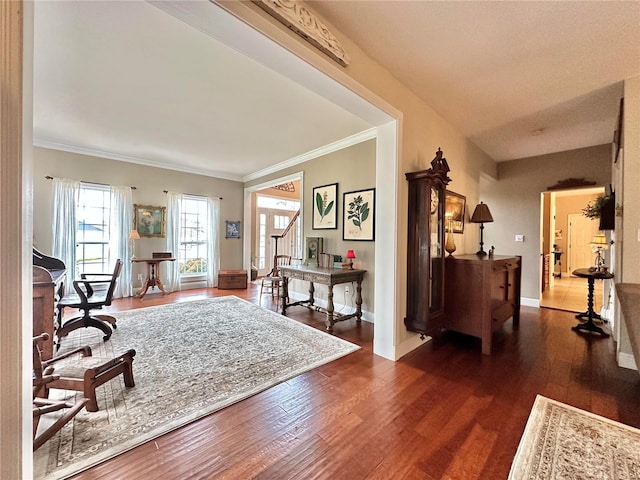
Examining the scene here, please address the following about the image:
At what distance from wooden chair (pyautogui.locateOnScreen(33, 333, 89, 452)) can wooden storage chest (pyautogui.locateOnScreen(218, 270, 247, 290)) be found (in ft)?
13.8

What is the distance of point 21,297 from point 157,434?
118 centimetres

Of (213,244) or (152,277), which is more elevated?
(213,244)

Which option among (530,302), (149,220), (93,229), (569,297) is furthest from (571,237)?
(93,229)

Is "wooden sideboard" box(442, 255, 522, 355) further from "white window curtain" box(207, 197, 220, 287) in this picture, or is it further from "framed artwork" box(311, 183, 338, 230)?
"white window curtain" box(207, 197, 220, 287)

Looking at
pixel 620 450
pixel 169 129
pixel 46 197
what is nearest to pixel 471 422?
pixel 620 450

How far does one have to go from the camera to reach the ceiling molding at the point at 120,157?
4461 mm

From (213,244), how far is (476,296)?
5.54 m

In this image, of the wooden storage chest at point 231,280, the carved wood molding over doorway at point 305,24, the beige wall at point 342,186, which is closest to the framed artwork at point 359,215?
the beige wall at point 342,186

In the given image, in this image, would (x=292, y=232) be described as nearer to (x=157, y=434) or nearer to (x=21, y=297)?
(x=157, y=434)

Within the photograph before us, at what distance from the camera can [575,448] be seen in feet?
4.80

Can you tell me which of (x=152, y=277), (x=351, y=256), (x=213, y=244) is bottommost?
(x=152, y=277)

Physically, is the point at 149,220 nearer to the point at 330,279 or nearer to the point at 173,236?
the point at 173,236

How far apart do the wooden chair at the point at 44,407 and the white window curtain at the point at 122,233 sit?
3.89m

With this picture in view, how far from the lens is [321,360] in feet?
8.27
